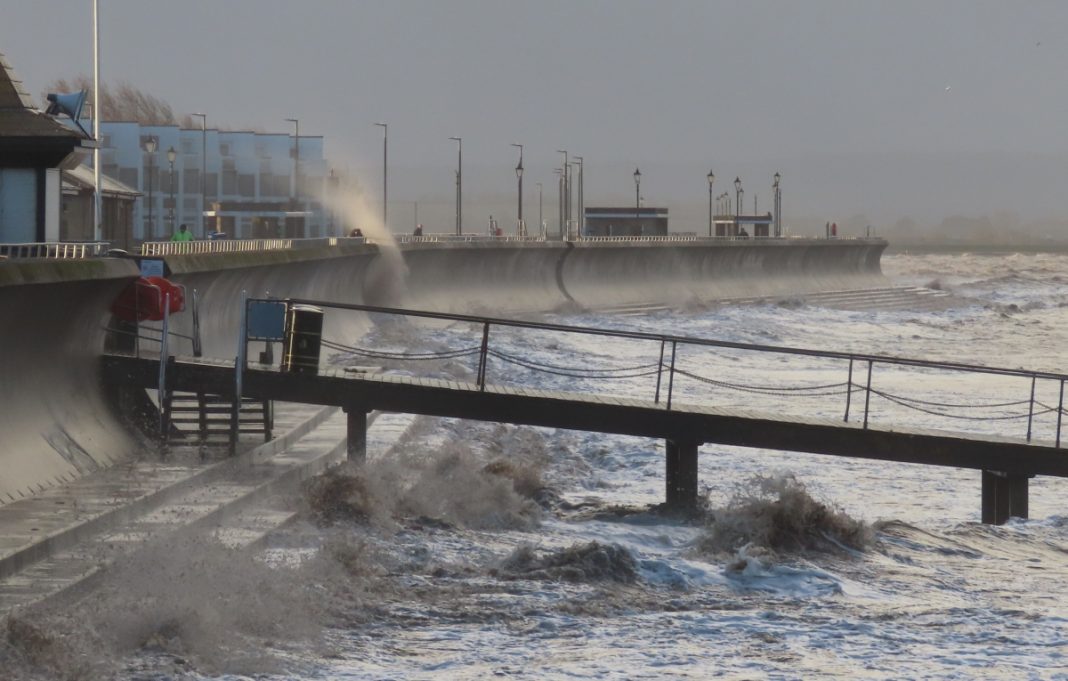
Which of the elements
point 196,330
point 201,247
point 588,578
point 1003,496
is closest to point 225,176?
point 201,247

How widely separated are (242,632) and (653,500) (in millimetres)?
9730

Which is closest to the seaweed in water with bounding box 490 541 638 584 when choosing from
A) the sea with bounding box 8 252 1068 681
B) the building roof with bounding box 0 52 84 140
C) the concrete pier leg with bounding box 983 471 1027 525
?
the sea with bounding box 8 252 1068 681

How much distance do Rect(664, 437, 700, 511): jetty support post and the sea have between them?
27 cm

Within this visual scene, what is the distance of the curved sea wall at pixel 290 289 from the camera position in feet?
52.3

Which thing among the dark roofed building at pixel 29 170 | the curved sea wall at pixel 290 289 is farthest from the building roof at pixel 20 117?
the curved sea wall at pixel 290 289

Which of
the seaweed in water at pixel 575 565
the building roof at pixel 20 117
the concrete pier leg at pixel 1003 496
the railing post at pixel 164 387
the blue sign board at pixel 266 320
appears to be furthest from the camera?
the building roof at pixel 20 117

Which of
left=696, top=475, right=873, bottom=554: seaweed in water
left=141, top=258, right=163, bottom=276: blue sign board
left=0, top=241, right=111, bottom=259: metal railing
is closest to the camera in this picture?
left=696, top=475, right=873, bottom=554: seaweed in water

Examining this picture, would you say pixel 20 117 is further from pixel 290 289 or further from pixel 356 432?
pixel 356 432

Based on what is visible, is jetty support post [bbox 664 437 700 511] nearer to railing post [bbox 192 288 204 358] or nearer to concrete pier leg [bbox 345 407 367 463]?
concrete pier leg [bbox 345 407 367 463]

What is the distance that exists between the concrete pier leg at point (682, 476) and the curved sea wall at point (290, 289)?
6.04 m

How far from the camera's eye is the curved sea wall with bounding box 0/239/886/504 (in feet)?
52.3

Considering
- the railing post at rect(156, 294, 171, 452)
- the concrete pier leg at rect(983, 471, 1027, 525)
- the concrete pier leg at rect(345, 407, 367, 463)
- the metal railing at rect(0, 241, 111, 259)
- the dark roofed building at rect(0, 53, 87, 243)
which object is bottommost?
the concrete pier leg at rect(983, 471, 1027, 525)

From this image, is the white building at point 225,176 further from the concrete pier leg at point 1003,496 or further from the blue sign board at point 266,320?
the concrete pier leg at point 1003,496

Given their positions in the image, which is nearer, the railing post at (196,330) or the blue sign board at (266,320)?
the blue sign board at (266,320)
